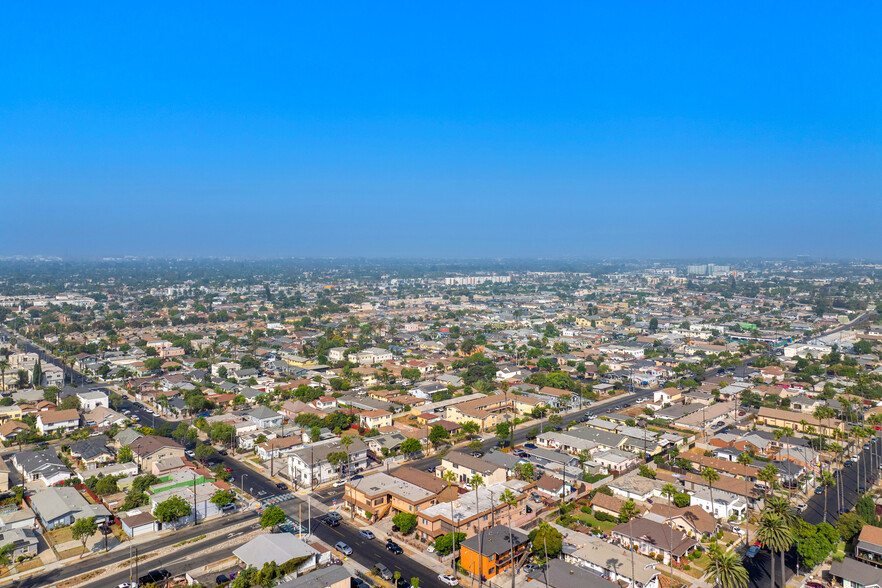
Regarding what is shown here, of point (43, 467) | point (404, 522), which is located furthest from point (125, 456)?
point (404, 522)

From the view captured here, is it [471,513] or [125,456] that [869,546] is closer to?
[471,513]

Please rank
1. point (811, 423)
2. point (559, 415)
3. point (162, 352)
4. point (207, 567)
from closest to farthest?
point (207, 567)
point (811, 423)
point (559, 415)
point (162, 352)

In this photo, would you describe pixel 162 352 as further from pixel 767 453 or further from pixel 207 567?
pixel 767 453

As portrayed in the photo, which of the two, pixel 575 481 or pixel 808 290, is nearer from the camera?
pixel 575 481

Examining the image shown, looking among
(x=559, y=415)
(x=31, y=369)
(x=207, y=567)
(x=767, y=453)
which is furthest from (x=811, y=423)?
(x=31, y=369)

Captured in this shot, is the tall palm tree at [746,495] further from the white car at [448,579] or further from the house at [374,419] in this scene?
the house at [374,419]
